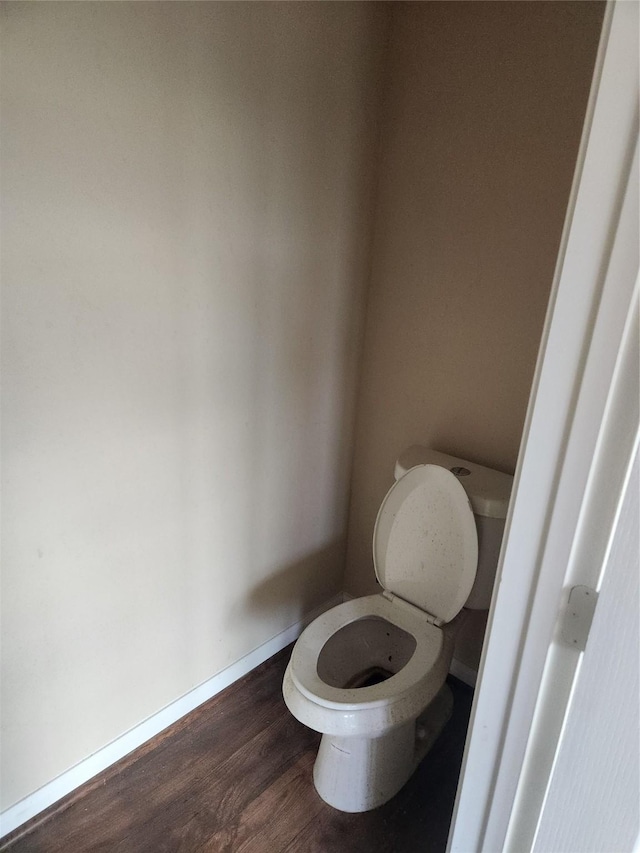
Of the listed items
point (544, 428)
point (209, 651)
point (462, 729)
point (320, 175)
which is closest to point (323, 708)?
point (209, 651)

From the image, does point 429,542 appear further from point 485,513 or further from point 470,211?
point 470,211

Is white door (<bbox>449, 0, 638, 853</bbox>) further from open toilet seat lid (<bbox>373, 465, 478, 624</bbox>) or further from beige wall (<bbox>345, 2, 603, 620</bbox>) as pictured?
beige wall (<bbox>345, 2, 603, 620</bbox>)

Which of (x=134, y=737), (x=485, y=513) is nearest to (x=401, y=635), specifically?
(x=485, y=513)

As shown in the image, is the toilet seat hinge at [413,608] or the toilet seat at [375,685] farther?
the toilet seat hinge at [413,608]

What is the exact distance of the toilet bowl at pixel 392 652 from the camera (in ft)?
4.21

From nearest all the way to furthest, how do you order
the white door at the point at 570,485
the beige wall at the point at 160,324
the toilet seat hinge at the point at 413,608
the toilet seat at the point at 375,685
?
the white door at the point at 570,485 → the beige wall at the point at 160,324 → the toilet seat at the point at 375,685 → the toilet seat hinge at the point at 413,608

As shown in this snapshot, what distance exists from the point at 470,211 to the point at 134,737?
6.08 ft

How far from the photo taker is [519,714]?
28.3 inches

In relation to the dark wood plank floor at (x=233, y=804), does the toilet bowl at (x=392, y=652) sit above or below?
above

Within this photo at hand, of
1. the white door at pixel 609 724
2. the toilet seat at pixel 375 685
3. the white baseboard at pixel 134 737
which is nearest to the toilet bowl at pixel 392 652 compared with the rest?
the toilet seat at pixel 375 685

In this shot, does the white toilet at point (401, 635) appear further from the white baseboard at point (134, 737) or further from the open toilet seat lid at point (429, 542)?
the white baseboard at point (134, 737)

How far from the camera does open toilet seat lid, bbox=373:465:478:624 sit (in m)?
1.45

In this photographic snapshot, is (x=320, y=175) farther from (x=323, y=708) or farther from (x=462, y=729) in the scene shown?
(x=462, y=729)

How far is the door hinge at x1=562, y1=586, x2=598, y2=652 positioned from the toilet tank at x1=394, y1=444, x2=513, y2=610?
0.77 metres
